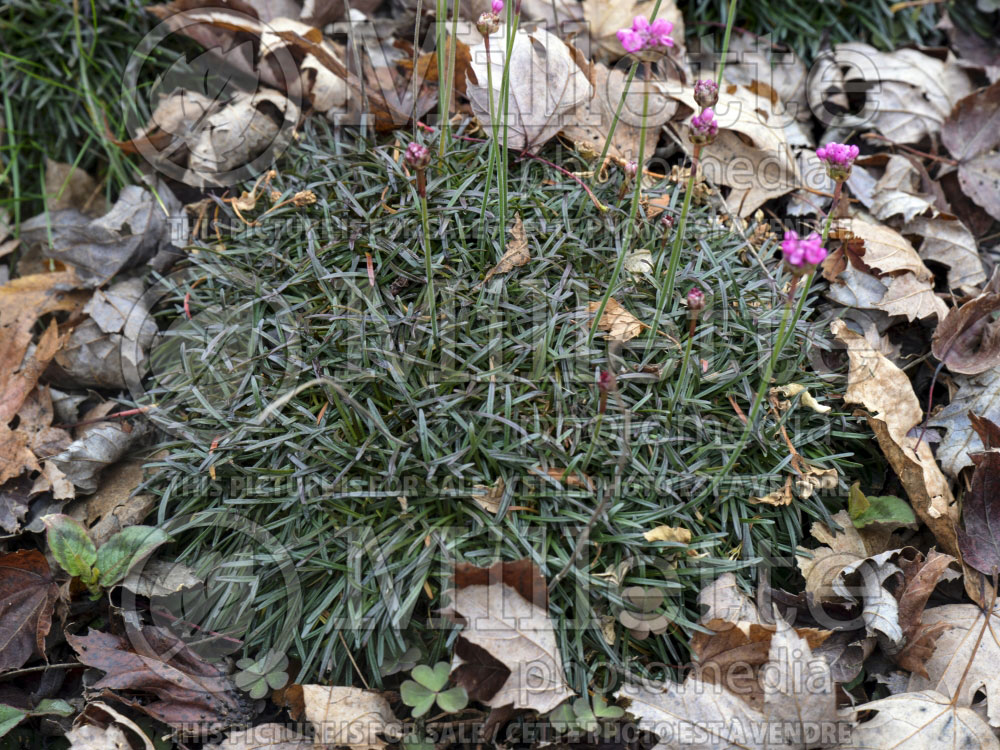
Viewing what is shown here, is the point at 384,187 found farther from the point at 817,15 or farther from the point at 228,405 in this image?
the point at 817,15

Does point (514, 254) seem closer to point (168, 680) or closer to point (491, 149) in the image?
point (491, 149)

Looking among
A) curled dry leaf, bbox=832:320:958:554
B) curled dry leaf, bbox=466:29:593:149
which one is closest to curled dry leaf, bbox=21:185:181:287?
curled dry leaf, bbox=466:29:593:149

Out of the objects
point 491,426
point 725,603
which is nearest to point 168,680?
point 491,426

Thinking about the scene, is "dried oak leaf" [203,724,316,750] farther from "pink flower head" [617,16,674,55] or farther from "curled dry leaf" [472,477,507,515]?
"pink flower head" [617,16,674,55]

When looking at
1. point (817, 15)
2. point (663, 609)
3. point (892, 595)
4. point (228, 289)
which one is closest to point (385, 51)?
point (228, 289)

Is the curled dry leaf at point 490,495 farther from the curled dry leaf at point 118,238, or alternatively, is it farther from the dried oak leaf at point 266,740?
the curled dry leaf at point 118,238
